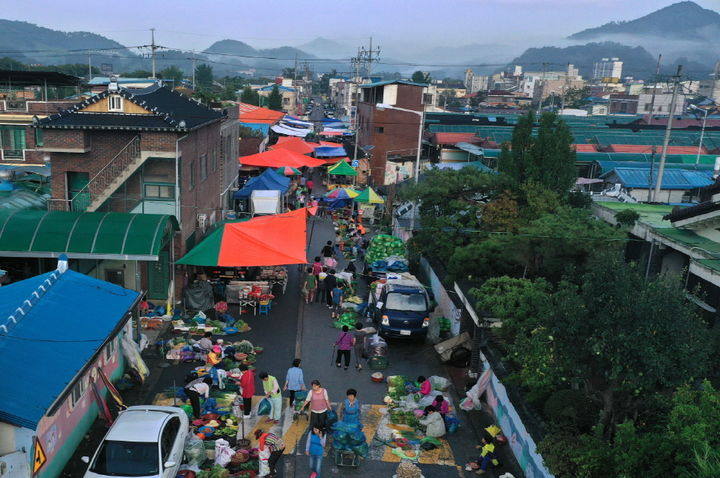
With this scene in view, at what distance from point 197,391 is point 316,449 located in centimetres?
388

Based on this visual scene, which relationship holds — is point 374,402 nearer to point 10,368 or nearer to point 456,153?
point 10,368

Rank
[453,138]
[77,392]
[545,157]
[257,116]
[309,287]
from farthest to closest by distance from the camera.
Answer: [257,116], [453,138], [309,287], [545,157], [77,392]

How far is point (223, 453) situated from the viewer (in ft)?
39.1

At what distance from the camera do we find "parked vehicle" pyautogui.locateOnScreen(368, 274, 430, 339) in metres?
18.7

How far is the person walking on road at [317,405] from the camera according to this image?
12.6 metres

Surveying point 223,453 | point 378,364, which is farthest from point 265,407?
point 378,364

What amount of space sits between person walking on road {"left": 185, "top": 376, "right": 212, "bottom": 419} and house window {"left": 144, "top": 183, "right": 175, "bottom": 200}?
883 cm

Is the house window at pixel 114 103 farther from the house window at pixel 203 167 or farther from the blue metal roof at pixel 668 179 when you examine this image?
the blue metal roof at pixel 668 179

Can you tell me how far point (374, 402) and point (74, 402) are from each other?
6.63 m

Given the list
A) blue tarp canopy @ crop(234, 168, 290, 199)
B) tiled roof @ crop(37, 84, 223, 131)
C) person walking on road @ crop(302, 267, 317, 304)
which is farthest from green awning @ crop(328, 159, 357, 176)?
person walking on road @ crop(302, 267, 317, 304)

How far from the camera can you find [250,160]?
41.2m

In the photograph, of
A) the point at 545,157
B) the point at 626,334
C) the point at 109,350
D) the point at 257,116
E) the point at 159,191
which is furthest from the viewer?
the point at 257,116

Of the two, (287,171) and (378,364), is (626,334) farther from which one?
(287,171)

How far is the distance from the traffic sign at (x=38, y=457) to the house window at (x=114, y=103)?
14.3 metres
